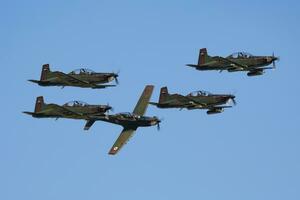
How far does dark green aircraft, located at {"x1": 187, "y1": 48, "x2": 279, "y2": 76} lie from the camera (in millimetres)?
111500

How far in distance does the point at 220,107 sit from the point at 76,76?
691 inches

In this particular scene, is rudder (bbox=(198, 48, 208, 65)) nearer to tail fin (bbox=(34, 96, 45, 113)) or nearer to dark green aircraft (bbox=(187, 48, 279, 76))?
dark green aircraft (bbox=(187, 48, 279, 76))

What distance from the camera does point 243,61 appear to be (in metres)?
112

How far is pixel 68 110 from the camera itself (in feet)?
357

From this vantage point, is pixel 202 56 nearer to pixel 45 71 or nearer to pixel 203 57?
pixel 203 57

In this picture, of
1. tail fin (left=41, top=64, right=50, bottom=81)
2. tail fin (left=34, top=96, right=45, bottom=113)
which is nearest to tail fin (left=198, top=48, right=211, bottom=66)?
tail fin (left=41, top=64, right=50, bottom=81)

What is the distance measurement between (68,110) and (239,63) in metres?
21.3

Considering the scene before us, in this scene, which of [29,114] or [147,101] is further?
[147,101]

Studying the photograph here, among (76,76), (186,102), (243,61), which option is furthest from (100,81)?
(243,61)

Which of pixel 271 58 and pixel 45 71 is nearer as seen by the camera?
pixel 271 58

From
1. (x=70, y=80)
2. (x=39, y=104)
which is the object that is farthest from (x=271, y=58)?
(x=39, y=104)

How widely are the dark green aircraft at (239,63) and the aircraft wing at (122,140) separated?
11.0m

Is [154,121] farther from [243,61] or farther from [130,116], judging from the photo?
[243,61]

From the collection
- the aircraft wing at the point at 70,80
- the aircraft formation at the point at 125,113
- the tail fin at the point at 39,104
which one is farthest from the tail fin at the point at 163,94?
the tail fin at the point at 39,104
